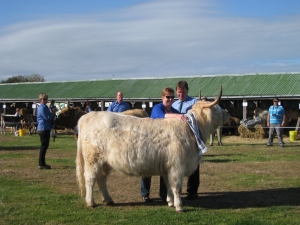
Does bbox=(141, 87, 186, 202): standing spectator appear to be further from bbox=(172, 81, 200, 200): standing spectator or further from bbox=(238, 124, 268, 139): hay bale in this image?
bbox=(238, 124, 268, 139): hay bale

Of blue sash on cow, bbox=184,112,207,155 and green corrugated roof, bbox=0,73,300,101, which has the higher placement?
green corrugated roof, bbox=0,73,300,101

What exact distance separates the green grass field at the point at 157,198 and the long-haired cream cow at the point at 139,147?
550 mm

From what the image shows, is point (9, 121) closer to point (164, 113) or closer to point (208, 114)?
point (164, 113)

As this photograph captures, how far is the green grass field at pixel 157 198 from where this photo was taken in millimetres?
7824

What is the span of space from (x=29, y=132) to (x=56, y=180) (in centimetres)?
2135

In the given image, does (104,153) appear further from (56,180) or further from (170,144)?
(56,180)

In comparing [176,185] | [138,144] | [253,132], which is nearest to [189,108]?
[138,144]

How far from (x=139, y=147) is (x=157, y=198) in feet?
6.21

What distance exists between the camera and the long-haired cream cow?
26.9 feet

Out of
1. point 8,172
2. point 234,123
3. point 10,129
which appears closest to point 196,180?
point 8,172

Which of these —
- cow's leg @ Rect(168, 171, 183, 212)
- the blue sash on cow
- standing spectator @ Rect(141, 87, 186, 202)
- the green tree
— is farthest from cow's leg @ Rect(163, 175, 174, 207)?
the green tree

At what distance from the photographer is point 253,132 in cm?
2756

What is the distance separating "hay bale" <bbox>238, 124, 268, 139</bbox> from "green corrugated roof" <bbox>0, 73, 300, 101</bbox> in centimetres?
267

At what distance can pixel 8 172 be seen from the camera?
13.2m
